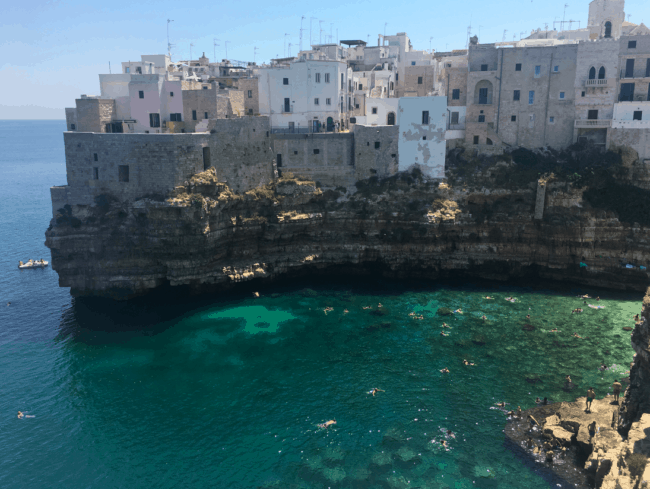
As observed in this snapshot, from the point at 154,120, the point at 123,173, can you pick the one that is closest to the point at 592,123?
the point at 154,120

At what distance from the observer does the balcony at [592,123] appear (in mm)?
44500

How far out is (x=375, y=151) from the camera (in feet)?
152

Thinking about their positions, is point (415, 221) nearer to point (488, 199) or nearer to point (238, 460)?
point (488, 199)

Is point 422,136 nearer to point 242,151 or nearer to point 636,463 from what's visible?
point 242,151

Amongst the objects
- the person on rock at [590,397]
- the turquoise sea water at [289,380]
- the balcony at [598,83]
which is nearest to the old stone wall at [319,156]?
the turquoise sea water at [289,380]

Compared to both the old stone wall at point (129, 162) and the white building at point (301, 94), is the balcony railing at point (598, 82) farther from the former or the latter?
the old stone wall at point (129, 162)

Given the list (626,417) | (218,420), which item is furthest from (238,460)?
(626,417)

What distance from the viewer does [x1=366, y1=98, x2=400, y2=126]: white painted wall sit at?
50250 millimetres

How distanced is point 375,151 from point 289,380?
79.6 ft

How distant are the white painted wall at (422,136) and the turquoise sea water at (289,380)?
11393mm

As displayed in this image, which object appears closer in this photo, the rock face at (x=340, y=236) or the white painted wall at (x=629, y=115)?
the rock face at (x=340, y=236)

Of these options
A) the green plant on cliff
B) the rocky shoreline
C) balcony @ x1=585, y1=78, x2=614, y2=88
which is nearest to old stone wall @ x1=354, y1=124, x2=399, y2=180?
balcony @ x1=585, y1=78, x2=614, y2=88

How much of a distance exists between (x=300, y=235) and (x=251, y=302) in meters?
7.97

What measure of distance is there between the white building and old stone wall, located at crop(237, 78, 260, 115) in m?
0.90
